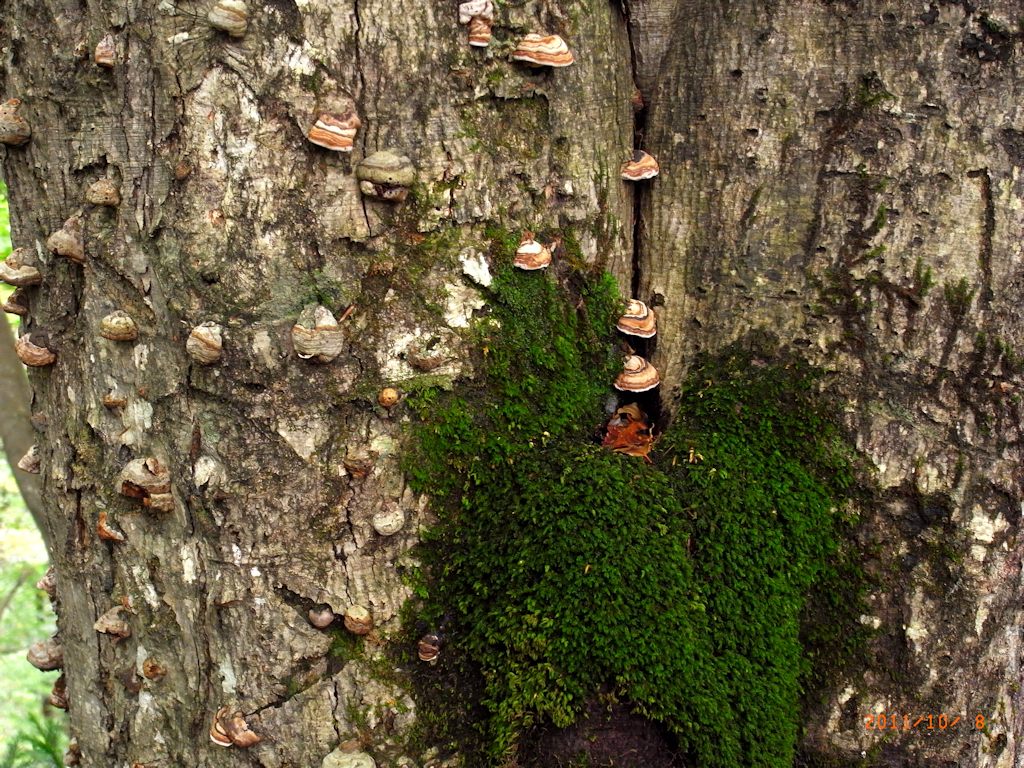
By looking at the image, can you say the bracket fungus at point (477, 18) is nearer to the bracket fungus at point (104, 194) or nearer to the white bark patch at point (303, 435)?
the bracket fungus at point (104, 194)

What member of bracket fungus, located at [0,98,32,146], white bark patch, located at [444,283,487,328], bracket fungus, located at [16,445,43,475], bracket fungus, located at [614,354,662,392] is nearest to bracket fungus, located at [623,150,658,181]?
bracket fungus, located at [614,354,662,392]

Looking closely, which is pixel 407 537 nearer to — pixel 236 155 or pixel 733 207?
pixel 236 155

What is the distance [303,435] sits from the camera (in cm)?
258

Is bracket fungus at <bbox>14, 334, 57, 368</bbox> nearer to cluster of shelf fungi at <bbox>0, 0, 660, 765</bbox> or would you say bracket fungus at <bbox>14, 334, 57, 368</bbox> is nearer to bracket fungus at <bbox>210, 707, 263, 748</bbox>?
cluster of shelf fungi at <bbox>0, 0, 660, 765</bbox>

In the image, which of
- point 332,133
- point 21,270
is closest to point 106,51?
point 332,133

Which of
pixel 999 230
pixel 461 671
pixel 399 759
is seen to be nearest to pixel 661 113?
pixel 999 230

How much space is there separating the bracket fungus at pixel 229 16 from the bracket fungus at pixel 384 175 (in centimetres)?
58

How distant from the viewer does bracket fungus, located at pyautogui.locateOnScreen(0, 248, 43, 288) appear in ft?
9.52

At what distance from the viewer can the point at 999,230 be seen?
2.79 metres

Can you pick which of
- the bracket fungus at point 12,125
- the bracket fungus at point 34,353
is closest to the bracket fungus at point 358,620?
the bracket fungus at point 34,353

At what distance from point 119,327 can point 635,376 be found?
201cm

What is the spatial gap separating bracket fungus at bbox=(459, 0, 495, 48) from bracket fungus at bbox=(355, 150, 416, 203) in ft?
1.73

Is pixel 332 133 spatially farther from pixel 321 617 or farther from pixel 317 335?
pixel 321 617

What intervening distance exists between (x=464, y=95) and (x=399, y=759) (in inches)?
96.5
